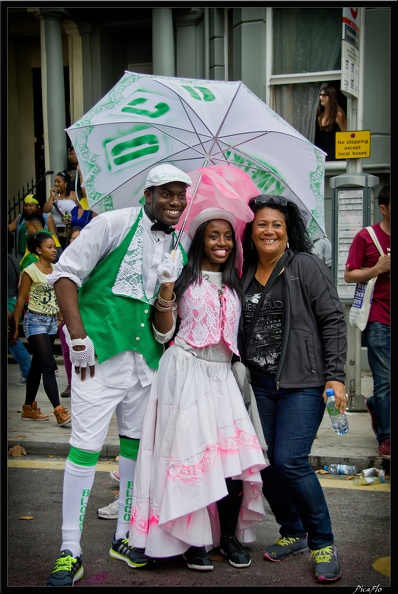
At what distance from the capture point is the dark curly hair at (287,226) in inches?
155

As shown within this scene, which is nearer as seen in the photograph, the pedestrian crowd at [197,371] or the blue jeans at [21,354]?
the pedestrian crowd at [197,371]

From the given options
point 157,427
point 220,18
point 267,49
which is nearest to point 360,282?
point 157,427

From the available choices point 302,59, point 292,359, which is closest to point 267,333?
point 292,359

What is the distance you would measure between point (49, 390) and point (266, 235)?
363 centimetres

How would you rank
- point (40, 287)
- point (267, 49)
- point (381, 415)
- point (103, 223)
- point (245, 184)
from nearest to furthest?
point (103, 223) → point (245, 184) → point (381, 415) → point (40, 287) → point (267, 49)

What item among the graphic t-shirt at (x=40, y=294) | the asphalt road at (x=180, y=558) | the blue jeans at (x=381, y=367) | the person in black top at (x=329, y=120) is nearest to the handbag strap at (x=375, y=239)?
the blue jeans at (x=381, y=367)

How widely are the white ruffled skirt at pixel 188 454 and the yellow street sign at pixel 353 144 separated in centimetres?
388

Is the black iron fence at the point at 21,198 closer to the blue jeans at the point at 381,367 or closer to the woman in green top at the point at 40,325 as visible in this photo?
the woman in green top at the point at 40,325

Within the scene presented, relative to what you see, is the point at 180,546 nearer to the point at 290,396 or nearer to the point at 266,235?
the point at 290,396

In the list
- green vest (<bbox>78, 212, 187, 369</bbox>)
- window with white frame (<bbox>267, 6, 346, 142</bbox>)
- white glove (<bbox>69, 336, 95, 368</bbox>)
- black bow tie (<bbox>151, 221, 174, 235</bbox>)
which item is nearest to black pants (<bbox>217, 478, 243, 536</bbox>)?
green vest (<bbox>78, 212, 187, 369</bbox>)

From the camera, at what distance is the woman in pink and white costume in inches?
143

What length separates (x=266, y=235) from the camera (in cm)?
391

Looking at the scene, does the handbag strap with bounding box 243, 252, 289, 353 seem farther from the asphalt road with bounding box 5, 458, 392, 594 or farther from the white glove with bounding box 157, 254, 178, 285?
the asphalt road with bounding box 5, 458, 392, 594

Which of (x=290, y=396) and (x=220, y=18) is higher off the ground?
(x=220, y=18)
